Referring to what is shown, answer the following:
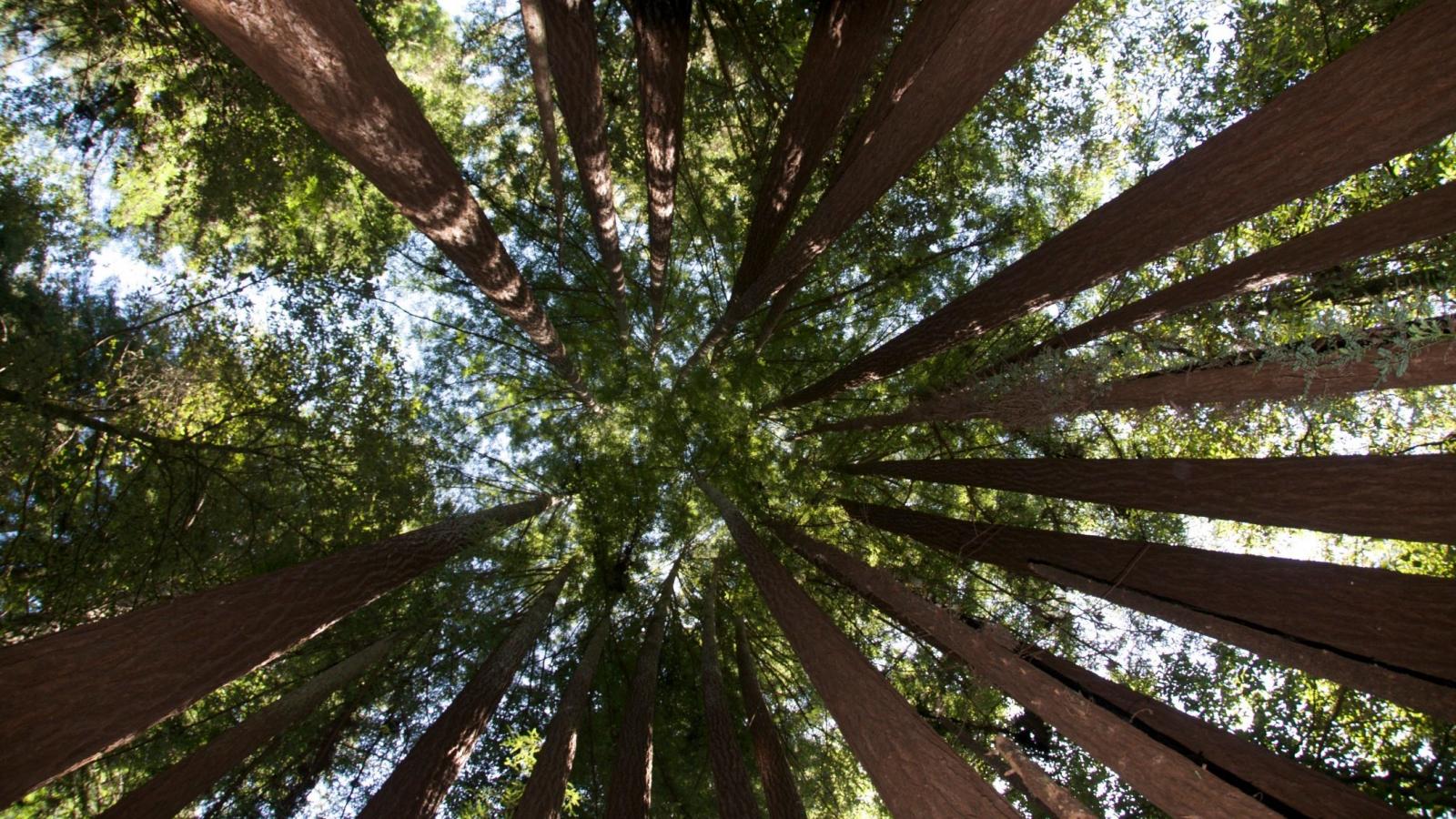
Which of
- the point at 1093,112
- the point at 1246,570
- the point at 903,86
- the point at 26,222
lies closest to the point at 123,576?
the point at 26,222

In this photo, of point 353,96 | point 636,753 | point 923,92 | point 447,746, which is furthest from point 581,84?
point 636,753

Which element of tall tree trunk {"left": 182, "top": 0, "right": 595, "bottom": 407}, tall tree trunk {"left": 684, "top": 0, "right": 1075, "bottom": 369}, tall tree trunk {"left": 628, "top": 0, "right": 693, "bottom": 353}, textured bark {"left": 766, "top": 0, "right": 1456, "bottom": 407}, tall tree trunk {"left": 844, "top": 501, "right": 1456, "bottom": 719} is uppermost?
tall tree trunk {"left": 628, "top": 0, "right": 693, "bottom": 353}

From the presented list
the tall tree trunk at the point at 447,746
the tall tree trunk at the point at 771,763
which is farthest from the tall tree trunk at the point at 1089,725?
the tall tree trunk at the point at 447,746

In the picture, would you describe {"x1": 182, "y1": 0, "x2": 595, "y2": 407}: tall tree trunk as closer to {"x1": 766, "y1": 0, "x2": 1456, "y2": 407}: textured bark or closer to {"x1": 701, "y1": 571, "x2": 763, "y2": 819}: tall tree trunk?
{"x1": 766, "y1": 0, "x2": 1456, "y2": 407}: textured bark

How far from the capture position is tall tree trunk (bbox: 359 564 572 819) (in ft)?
15.7

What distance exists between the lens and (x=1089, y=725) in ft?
10.8

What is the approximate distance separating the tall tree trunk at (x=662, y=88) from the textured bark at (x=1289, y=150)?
2.91 meters

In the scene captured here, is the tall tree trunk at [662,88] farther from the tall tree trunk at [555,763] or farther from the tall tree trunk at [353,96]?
the tall tree trunk at [555,763]

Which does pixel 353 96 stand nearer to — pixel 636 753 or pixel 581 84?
pixel 581 84

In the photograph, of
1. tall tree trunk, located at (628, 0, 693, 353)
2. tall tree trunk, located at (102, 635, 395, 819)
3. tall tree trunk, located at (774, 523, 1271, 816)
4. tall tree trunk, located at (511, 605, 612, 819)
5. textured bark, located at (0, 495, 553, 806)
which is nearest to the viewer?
textured bark, located at (0, 495, 553, 806)

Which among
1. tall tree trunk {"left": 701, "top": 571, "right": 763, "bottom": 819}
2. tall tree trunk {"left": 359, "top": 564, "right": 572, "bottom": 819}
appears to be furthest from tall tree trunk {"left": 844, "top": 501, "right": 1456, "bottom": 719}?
tall tree trunk {"left": 359, "top": 564, "right": 572, "bottom": 819}

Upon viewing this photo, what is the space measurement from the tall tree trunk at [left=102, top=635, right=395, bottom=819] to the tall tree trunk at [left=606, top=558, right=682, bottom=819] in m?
2.87

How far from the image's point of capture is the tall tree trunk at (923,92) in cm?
321

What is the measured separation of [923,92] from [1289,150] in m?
1.80
